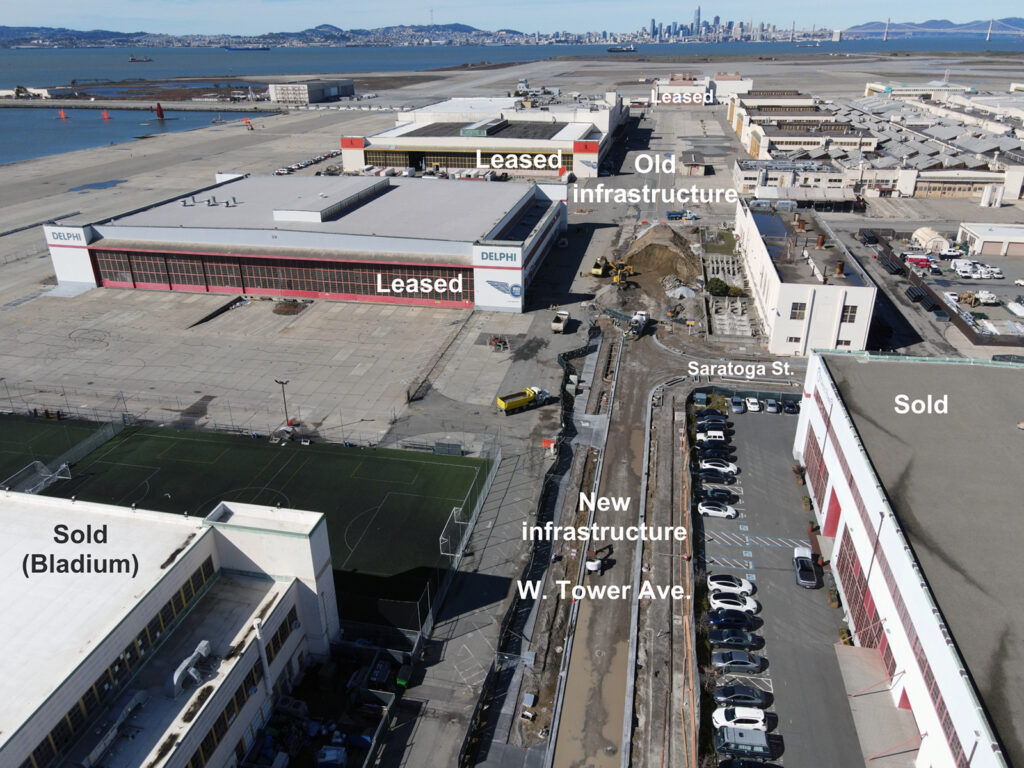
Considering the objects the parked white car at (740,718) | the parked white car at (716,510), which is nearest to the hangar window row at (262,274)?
the parked white car at (716,510)

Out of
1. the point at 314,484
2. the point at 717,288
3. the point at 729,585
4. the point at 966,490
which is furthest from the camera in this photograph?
the point at 717,288

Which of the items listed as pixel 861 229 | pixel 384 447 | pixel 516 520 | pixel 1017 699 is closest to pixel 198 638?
pixel 516 520

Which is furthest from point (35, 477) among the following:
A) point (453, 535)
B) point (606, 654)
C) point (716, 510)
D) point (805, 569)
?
point (805, 569)

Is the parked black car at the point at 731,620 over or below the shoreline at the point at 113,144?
below

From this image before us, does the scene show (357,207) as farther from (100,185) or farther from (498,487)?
(100,185)

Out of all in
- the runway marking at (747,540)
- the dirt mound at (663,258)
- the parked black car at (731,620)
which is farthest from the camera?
the dirt mound at (663,258)

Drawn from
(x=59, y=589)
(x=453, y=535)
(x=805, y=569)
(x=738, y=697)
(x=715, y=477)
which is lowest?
(x=738, y=697)

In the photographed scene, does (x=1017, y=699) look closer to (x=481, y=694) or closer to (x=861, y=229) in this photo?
(x=481, y=694)

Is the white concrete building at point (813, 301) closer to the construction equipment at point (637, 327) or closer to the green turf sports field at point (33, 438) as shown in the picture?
the construction equipment at point (637, 327)
